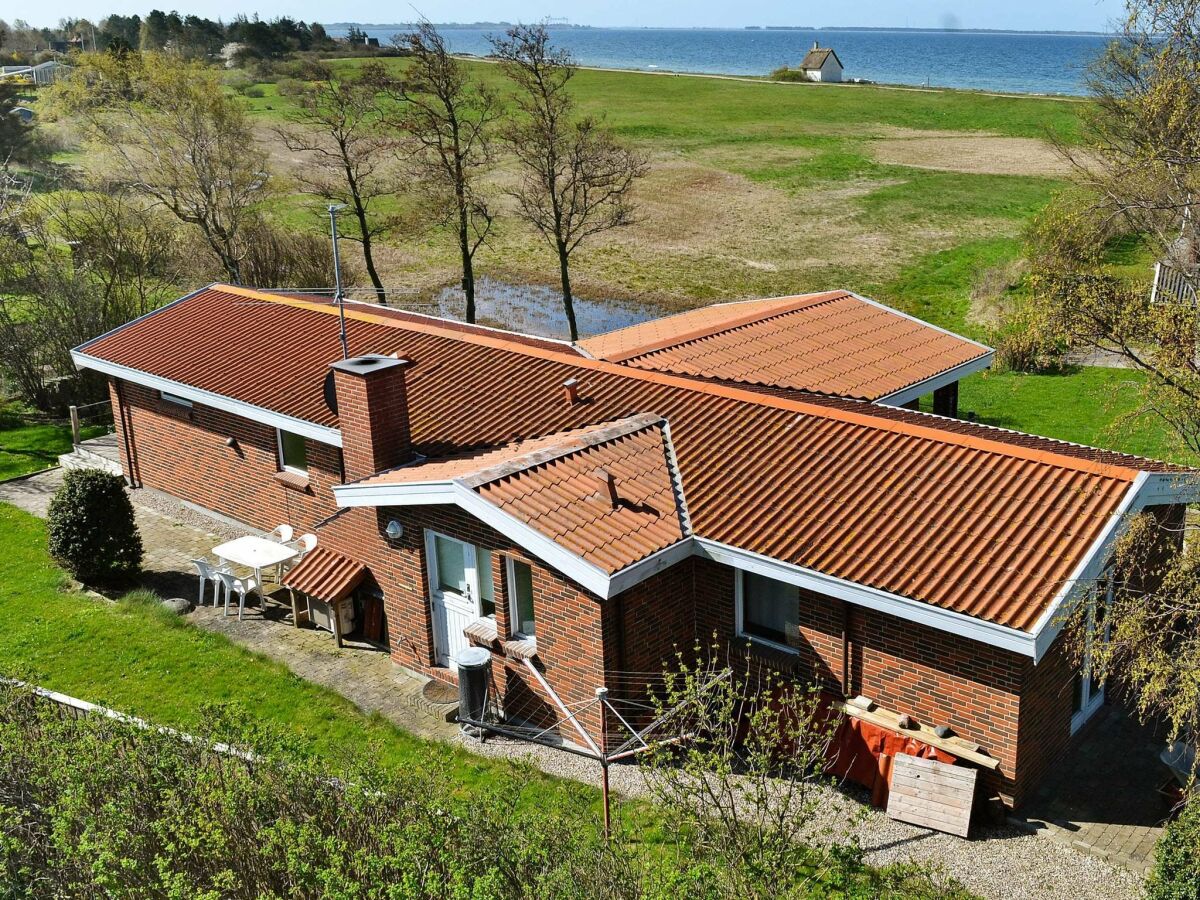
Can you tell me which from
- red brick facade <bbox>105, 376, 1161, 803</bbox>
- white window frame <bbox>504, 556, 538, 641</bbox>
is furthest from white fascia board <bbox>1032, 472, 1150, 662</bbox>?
white window frame <bbox>504, 556, 538, 641</bbox>

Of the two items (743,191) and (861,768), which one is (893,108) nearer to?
(743,191)

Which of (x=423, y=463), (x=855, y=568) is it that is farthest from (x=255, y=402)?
(x=855, y=568)

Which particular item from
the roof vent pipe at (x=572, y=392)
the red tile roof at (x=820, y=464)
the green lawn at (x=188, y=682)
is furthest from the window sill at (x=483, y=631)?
the roof vent pipe at (x=572, y=392)

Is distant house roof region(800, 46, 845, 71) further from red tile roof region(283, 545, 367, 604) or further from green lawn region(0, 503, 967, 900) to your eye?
red tile roof region(283, 545, 367, 604)

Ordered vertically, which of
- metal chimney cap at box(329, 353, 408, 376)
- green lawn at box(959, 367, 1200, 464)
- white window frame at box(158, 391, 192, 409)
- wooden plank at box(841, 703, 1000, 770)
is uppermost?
metal chimney cap at box(329, 353, 408, 376)

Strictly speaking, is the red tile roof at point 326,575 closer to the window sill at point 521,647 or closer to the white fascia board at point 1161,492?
the window sill at point 521,647

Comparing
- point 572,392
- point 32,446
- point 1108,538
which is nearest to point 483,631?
point 572,392
